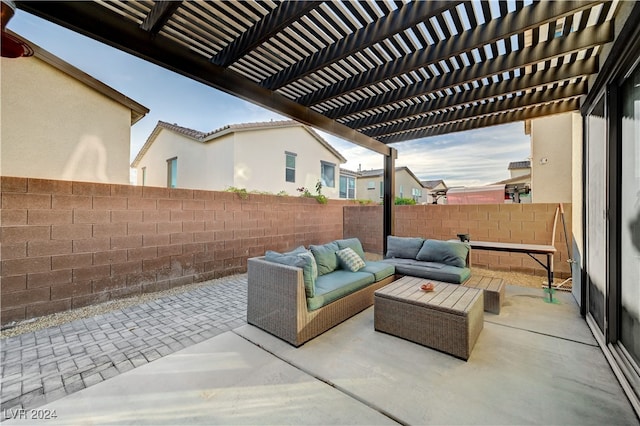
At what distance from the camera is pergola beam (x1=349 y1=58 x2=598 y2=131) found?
3.02 metres

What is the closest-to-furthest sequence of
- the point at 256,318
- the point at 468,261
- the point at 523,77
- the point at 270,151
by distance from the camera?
the point at 256,318 < the point at 523,77 < the point at 468,261 < the point at 270,151

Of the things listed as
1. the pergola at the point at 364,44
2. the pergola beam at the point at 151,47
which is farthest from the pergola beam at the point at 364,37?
the pergola beam at the point at 151,47

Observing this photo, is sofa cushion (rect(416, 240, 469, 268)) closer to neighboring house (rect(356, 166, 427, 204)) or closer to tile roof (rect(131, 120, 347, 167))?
tile roof (rect(131, 120, 347, 167))

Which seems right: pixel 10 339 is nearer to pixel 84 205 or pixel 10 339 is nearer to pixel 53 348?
pixel 53 348

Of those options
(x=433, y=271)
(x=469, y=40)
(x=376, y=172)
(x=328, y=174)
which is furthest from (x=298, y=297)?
(x=376, y=172)

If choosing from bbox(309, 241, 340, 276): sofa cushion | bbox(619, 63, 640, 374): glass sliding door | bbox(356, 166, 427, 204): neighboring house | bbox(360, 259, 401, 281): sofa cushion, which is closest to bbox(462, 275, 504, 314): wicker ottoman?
bbox(360, 259, 401, 281): sofa cushion

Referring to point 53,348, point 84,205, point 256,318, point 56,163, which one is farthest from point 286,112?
point 56,163

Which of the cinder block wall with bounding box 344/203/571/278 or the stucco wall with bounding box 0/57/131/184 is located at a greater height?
the stucco wall with bounding box 0/57/131/184

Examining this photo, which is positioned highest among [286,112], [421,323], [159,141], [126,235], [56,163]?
[159,141]

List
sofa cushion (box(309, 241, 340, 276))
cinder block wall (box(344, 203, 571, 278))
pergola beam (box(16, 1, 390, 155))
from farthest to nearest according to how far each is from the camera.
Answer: cinder block wall (box(344, 203, 571, 278))
sofa cushion (box(309, 241, 340, 276))
pergola beam (box(16, 1, 390, 155))

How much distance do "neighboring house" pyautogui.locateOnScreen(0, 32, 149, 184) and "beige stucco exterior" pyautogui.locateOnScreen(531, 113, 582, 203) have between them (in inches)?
407

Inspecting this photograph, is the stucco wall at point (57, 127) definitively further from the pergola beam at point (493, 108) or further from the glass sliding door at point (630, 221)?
the glass sliding door at point (630, 221)

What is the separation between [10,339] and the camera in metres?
2.80

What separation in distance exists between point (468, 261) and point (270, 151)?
728cm
